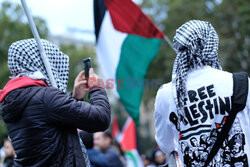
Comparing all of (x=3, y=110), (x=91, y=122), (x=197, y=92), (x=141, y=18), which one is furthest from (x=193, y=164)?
(x=141, y=18)

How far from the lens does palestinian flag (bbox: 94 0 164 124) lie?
560 cm

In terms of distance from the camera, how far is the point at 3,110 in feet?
7.76

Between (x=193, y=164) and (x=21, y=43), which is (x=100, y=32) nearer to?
(x=21, y=43)

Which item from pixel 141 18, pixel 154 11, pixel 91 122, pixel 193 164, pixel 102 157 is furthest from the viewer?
pixel 154 11

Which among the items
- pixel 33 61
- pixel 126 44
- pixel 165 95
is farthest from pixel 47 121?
pixel 126 44

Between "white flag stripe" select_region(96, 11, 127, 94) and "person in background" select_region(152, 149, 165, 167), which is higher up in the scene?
"white flag stripe" select_region(96, 11, 127, 94)

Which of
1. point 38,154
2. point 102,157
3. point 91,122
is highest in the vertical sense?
point 91,122

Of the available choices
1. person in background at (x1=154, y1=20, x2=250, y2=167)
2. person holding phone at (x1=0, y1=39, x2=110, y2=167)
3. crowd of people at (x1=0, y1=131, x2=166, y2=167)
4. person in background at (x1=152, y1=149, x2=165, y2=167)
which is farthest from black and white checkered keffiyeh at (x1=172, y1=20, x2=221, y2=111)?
person in background at (x1=152, y1=149, x2=165, y2=167)

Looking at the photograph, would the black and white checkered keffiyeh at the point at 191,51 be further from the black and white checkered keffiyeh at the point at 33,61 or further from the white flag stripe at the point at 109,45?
the white flag stripe at the point at 109,45

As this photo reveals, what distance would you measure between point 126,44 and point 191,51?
122 inches

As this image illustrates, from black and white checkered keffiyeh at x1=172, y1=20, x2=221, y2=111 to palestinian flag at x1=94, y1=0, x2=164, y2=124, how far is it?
2943mm

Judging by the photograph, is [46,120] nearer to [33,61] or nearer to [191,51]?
[33,61]

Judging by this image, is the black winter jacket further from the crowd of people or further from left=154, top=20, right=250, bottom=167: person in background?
the crowd of people

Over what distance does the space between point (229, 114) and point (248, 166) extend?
13.4 inches
